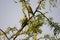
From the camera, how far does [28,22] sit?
5422 mm

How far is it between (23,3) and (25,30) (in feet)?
2.44

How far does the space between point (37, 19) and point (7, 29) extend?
0.92 meters

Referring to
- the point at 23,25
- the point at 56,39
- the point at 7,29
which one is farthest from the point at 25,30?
the point at 56,39

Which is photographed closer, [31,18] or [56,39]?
[31,18]

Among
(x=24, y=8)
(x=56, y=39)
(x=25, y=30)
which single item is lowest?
(x=56, y=39)

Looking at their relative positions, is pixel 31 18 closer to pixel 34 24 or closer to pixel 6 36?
pixel 34 24

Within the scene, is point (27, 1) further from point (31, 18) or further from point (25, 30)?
point (25, 30)

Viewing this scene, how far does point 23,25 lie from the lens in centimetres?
545

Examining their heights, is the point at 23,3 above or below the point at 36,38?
above

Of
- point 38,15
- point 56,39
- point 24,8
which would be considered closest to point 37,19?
point 38,15

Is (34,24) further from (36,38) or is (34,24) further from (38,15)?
(36,38)

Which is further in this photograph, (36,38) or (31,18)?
(36,38)

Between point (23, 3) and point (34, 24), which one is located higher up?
point (23, 3)

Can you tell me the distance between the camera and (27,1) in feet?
17.4
